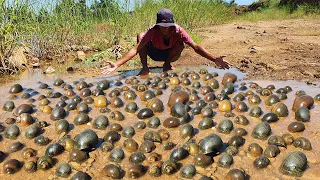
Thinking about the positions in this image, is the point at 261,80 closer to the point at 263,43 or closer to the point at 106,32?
the point at 263,43

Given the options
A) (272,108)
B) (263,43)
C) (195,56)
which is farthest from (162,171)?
(263,43)

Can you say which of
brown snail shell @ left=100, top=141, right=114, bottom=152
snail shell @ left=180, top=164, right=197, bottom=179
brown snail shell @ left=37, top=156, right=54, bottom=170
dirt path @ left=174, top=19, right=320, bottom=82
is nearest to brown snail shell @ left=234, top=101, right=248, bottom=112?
snail shell @ left=180, top=164, right=197, bottom=179

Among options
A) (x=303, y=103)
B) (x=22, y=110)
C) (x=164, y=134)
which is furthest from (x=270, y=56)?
(x=22, y=110)

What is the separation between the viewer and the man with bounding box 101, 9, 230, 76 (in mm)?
4887

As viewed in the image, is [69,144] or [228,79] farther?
[228,79]

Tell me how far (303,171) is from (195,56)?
498cm

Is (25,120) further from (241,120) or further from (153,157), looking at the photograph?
(241,120)

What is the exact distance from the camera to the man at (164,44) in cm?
489

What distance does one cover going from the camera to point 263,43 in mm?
8766

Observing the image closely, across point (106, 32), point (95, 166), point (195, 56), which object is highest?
point (106, 32)

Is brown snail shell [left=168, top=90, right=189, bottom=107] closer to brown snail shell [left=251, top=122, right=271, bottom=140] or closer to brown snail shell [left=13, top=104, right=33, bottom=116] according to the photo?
brown snail shell [left=251, top=122, right=271, bottom=140]

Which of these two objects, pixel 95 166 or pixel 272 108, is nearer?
pixel 95 166

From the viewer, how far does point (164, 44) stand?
18.3 feet

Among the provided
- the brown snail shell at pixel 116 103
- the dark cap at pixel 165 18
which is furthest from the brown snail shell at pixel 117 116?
the dark cap at pixel 165 18
